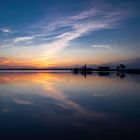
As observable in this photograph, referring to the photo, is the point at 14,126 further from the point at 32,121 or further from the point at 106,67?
the point at 106,67

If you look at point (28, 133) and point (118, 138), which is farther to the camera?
point (28, 133)

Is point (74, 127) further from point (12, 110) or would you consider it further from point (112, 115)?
point (12, 110)

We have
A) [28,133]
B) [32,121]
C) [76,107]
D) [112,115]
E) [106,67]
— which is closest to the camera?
[28,133]

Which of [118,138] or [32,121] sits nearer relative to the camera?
[118,138]

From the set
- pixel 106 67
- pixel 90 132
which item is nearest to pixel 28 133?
pixel 90 132

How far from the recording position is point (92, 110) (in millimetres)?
10469

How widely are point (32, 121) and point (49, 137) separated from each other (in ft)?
6.42

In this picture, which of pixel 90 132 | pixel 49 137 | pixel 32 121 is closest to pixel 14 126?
pixel 32 121

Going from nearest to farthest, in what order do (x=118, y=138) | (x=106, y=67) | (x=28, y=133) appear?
(x=118, y=138)
(x=28, y=133)
(x=106, y=67)

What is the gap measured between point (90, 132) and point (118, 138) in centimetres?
100

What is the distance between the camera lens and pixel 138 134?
676cm

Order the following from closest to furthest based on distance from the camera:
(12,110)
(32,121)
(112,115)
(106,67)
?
(32,121) < (112,115) < (12,110) < (106,67)

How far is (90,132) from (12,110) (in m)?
4.72

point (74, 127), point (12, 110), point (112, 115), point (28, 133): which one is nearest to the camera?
point (28, 133)
